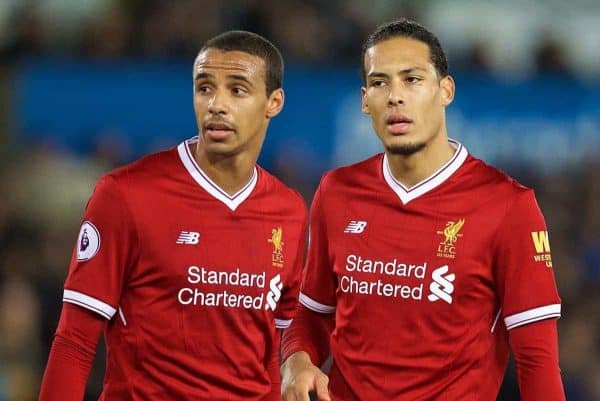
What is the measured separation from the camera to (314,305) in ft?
19.8

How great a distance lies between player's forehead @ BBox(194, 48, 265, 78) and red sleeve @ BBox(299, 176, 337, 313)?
69 cm

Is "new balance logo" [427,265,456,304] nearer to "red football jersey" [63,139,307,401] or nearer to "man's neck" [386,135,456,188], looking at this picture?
"man's neck" [386,135,456,188]

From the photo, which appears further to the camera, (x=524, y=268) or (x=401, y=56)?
(x=401, y=56)

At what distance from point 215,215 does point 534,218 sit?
1.21m

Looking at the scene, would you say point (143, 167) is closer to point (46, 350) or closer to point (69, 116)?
point (46, 350)

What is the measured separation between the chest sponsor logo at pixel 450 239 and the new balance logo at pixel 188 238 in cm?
93

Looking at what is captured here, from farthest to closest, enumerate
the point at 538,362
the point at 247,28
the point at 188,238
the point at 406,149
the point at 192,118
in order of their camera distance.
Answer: the point at 247,28 → the point at 192,118 → the point at 406,149 → the point at 188,238 → the point at 538,362

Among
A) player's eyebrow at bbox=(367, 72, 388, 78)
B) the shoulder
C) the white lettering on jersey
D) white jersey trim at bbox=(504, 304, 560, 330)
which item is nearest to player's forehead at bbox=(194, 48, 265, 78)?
player's eyebrow at bbox=(367, 72, 388, 78)

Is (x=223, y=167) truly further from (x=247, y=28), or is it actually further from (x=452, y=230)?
(x=247, y=28)

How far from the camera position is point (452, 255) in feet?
18.6

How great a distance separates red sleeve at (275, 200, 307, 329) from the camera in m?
5.91

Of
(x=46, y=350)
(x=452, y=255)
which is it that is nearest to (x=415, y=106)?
(x=452, y=255)

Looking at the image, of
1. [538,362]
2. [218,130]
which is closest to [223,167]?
[218,130]

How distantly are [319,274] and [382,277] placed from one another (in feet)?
1.23
